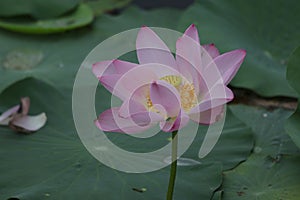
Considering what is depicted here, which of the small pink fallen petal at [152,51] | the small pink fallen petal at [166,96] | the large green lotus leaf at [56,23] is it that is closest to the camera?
the small pink fallen petal at [166,96]

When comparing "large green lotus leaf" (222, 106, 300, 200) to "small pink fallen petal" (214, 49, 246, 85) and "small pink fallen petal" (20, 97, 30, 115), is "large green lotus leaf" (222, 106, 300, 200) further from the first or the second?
"small pink fallen petal" (20, 97, 30, 115)

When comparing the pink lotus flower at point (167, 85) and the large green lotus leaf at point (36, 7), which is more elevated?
the pink lotus flower at point (167, 85)

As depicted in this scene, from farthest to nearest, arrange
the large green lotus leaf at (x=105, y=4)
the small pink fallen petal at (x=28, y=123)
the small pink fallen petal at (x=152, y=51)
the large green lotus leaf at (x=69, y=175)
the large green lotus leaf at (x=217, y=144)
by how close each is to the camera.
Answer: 1. the large green lotus leaf at (x=105, y=4)
2. the small pink fallen petal at (x=28, y=123)
3. the large green lotus leaf at (x=217, y=144)
4. the large green lotus leaf at (x=69, y=175)
5. the small pink fallen petal at (x=152, y=51)

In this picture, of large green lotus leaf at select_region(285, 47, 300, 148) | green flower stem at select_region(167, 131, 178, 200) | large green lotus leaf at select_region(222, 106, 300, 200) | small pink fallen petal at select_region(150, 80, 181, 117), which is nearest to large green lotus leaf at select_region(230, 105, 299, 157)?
large green lotus leaf at select_region(222, 106, 300, 200)

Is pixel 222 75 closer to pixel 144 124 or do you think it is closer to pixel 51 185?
pixel 144 124

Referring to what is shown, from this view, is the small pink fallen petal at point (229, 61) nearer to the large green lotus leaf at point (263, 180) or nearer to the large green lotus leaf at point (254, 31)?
the large green lotus leaf at point (263, 180)

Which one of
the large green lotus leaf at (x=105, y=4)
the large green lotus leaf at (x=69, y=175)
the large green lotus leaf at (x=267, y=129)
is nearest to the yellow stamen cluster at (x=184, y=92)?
the large green lotus leaf at (x=69, y=175)
